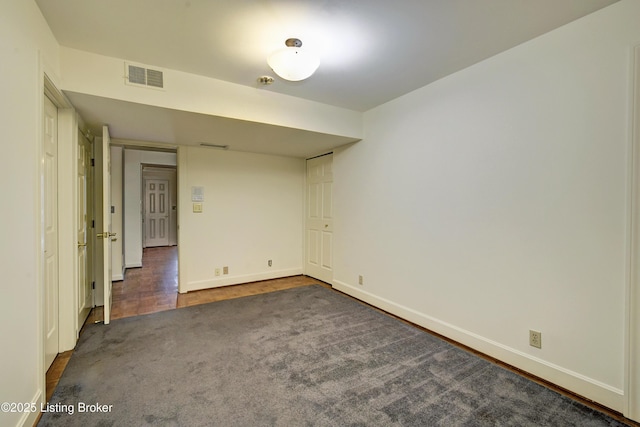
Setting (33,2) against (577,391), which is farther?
(577,391)

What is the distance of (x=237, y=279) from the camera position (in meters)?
4.42

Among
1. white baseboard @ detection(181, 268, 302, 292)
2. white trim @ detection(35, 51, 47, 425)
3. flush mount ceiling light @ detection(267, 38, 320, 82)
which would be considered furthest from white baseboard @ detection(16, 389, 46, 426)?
flush mount ceiling light @ detection(267, 38, 320, 82)

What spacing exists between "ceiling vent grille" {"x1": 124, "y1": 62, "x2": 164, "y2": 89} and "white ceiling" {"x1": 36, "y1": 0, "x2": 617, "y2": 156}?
8cm

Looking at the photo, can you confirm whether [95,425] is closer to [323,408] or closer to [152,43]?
[323,408]

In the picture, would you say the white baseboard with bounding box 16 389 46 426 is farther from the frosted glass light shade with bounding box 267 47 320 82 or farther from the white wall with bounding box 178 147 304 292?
the frosted glass light shade with bounding box 267 47 320 82

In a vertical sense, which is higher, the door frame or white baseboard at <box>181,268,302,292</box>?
the door frame

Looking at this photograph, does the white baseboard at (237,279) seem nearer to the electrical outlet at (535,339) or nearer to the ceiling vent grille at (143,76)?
the ceiling vent grille at (143,76)

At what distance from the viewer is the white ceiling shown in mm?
1709

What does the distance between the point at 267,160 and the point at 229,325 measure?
105 inches

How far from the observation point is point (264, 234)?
4.67 metres

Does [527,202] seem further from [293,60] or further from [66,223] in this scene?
[66,223]

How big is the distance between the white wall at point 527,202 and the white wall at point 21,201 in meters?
2.97

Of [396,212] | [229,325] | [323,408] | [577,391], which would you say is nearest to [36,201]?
[229,325]

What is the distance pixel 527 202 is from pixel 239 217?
144 inches
